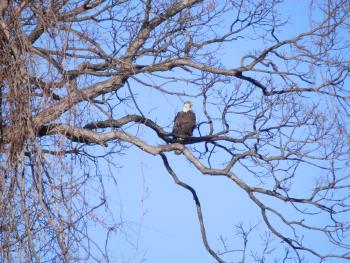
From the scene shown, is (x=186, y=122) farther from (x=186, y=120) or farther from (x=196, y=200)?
(x=196, y=200)

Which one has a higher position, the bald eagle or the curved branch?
the bald eagle

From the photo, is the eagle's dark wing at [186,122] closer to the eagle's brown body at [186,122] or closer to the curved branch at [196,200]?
the eagle's brown body at [186,122]

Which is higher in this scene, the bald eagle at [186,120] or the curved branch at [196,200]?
the bald eagle at [186,120]

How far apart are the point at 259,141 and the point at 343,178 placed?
0.79m

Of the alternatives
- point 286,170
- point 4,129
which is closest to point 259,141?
point 286,170

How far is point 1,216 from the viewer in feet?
6.24

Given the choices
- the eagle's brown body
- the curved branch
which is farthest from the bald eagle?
the curved branch

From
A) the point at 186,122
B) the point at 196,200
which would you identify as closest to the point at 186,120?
the point at 186,122

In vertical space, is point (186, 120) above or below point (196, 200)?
above

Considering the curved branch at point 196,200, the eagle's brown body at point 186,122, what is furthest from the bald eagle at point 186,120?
the curved branch at point 196,200

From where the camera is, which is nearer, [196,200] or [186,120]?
[196,200]

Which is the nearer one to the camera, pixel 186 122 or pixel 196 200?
pixel 196 200

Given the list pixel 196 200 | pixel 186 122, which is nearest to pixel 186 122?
pixel 186 122

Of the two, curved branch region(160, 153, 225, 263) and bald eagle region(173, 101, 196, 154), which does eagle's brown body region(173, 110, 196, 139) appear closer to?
bald eagle region(173, 101, 196, 154)
